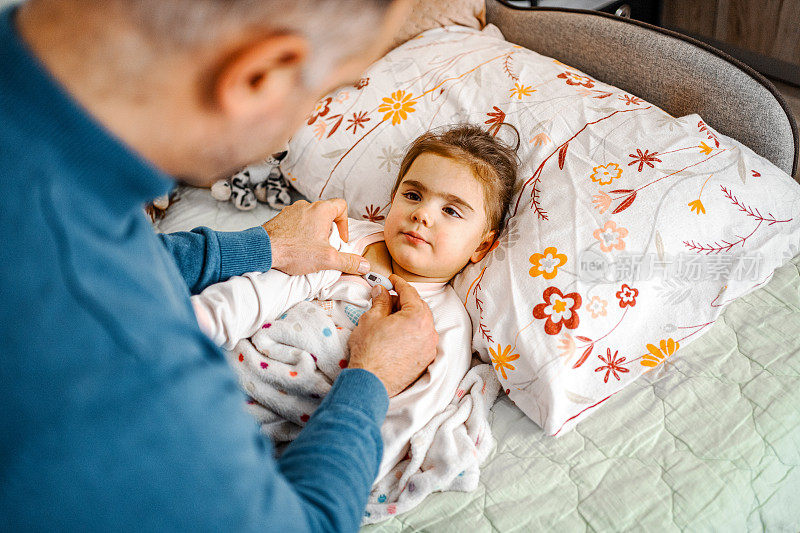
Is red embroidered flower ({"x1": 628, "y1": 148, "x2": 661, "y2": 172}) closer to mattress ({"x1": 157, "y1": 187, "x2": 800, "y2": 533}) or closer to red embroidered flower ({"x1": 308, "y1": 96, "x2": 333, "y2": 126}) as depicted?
mattress ({"x1": 157, "y1": 187, "x2": 800, "y2": 533})

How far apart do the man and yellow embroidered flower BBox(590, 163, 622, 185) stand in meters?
0.84

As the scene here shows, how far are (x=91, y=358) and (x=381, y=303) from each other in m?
0.69

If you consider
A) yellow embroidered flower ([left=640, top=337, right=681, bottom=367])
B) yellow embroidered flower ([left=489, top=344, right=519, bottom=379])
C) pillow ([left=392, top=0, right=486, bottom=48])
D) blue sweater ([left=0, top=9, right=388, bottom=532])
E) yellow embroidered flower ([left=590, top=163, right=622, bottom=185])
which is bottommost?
yellow embroidered flower ([left=640, top=337, right=681, bottom=367])

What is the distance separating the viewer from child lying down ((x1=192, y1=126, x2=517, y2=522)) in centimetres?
104

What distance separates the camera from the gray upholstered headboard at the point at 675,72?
4.57ft

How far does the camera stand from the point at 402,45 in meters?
1.83

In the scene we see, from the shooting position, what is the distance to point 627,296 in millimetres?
1166

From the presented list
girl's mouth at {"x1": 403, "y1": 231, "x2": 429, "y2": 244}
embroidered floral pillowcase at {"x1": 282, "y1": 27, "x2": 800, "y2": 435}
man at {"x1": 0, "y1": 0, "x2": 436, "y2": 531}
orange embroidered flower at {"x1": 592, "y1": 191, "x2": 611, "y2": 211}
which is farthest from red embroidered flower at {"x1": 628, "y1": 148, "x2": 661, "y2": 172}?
man at {"x1": 0, "y1": 0, "x2": 436, "y2": 531}

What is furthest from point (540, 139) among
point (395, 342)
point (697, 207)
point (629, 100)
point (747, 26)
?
point (747, 26)

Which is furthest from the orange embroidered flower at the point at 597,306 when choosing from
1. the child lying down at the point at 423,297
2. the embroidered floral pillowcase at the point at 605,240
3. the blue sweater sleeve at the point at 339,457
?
the blue sweater sleeve at the point at 339,457

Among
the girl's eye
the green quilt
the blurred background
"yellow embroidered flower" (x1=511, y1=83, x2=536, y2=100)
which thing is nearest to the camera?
the green quilt

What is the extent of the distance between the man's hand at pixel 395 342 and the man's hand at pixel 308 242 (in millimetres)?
128

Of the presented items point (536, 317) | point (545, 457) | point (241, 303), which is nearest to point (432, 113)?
point (536, 317)

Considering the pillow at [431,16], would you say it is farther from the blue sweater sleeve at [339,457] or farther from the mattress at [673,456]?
the blue sweater sleeve at [339,457]
